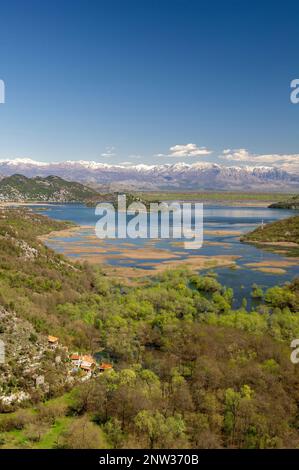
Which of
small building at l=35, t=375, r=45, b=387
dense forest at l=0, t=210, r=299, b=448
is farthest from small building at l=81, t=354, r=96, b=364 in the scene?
small building at l=35, t=375, r=45, b=387

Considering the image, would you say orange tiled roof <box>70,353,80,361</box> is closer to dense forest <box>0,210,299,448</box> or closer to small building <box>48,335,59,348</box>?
small building <box>48,335,59,348</box>

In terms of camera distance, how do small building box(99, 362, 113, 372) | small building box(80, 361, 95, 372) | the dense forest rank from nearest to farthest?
the dense forest
small building box(99, 362, 113, 372)
small building box(80, 361, 95, 372)

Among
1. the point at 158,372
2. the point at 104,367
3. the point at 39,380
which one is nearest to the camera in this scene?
the point at 39,380

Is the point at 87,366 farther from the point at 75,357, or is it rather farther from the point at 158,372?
the point at 158,372

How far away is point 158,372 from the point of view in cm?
3312

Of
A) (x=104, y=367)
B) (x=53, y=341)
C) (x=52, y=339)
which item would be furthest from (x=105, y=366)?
(x=52, y=339)

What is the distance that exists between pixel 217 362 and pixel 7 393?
54.0ft

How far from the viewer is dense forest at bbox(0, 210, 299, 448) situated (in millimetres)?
24781

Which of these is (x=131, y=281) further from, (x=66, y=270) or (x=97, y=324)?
(x=97, y=324)

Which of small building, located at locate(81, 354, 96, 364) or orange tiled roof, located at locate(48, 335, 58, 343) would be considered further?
orange tiled roof, located at locate(48, 335, 58, 343)

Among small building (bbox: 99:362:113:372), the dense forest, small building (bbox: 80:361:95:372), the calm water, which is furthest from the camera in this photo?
the calm water
